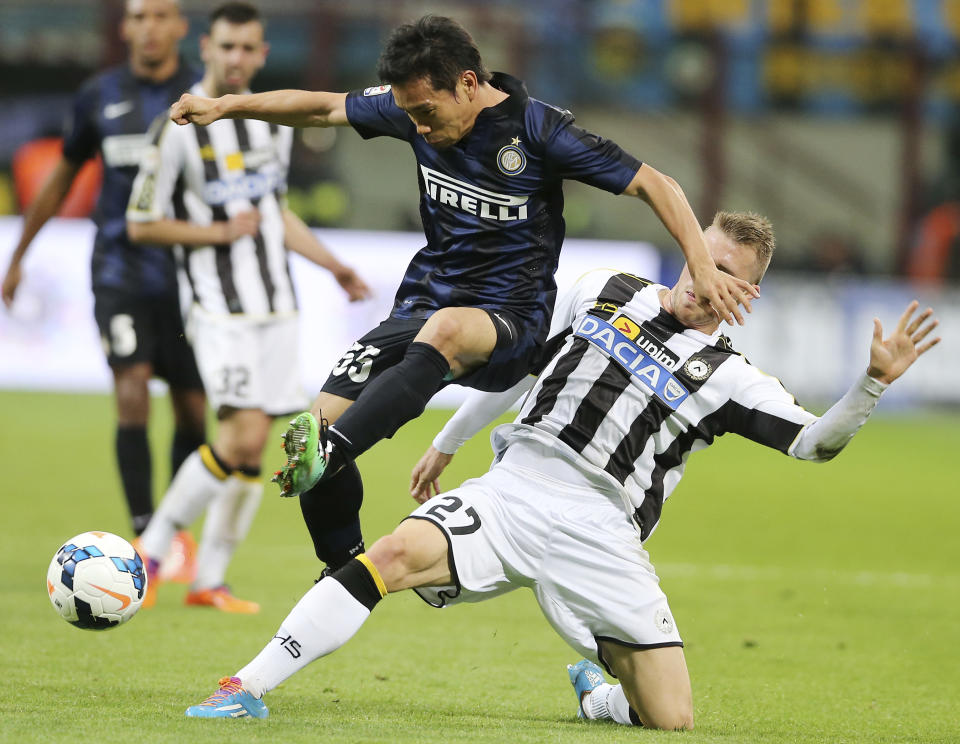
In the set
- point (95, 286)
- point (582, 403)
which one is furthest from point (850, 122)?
point (582, 403)

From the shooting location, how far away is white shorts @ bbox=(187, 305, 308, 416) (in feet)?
19.6

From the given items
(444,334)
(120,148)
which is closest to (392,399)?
(444,334)

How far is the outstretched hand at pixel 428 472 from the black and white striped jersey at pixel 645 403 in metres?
0.28

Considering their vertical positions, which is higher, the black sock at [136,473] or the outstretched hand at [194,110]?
the outstretched hand at [194,110]

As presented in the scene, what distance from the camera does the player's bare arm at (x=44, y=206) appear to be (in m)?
6.68

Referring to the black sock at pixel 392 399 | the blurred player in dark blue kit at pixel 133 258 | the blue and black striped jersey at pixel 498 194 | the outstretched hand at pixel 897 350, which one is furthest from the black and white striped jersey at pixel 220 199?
the outstretched hand at pixel 897 350

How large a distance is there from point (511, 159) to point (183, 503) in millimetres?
2529

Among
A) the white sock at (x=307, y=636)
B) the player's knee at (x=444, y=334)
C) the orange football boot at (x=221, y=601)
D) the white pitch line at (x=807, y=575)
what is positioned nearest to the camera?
the white sock at (x=307, y=636)

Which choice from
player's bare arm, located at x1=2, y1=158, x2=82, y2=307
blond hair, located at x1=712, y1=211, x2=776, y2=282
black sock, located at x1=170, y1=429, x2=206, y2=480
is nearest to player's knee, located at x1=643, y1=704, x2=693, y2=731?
blond hair, located at x1=712, y1=211, x2=776, y2=282

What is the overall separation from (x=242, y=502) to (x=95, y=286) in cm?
134

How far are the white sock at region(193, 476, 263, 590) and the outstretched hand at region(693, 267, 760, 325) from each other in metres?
2.74

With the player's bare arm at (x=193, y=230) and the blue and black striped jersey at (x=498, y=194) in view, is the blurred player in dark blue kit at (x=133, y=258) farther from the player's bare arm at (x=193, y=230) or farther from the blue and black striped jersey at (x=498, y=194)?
the blue and black striped jersey at (x=498, y=194)

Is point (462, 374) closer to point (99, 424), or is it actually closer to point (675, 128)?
point (99, 424)

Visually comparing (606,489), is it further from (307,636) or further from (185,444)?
(185,444)
